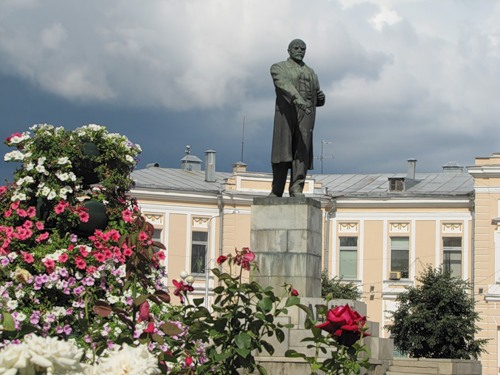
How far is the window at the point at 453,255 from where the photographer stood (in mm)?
43312

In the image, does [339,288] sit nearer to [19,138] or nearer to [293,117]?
[293,117]

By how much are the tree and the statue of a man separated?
19.7 metres

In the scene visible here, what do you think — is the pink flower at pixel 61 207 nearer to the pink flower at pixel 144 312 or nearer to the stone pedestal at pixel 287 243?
the pink flower at pixel 144 312

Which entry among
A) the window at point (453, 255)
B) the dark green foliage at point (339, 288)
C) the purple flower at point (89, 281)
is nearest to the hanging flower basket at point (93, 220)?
Answer: the purple flower at point (89, 281)

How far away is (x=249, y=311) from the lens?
6906 millimetres

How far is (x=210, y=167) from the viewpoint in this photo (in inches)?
1843

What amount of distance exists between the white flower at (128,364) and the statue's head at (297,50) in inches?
410

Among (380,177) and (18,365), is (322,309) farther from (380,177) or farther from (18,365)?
(380,177)

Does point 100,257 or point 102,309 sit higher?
point 100,257

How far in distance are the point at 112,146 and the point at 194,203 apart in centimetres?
3525

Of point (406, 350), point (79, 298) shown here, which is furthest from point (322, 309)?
point (406, 350)

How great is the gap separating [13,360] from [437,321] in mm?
30947

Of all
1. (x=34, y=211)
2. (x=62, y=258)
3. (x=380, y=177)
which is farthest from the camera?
(x=380, y=177)

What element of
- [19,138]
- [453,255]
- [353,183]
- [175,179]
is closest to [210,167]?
[175,179]
